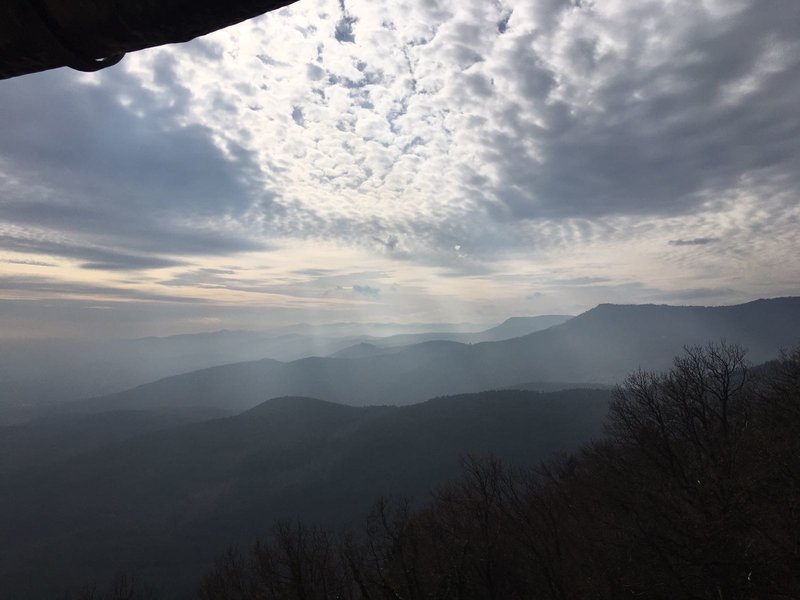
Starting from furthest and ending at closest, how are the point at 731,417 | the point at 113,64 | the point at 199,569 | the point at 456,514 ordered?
the point at 199,569 → the point at 456,514 → the point at 731,417 → the point at 113,64

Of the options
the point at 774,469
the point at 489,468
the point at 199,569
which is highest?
the point at 774,469

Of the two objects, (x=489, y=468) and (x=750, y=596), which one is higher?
(x=750, y=596)

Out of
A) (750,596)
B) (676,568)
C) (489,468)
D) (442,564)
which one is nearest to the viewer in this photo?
(750,596)

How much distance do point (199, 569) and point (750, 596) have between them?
19336 centimetres

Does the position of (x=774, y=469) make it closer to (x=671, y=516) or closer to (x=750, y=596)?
(x=671, y=516)

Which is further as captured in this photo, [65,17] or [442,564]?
[442,564]

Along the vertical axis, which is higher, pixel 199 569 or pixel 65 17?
pixel 65 17

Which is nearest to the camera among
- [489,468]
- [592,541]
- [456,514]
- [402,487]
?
[592,541]

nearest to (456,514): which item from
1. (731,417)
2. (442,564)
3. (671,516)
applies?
(442,564)

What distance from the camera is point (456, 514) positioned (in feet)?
117

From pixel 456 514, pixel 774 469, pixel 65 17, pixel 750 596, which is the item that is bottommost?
pixel 456 514

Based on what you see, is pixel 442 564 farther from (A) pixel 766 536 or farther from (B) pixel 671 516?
(A) pixel 766 536

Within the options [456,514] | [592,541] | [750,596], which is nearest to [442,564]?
[456,514]

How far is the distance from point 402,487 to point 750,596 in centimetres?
20074
